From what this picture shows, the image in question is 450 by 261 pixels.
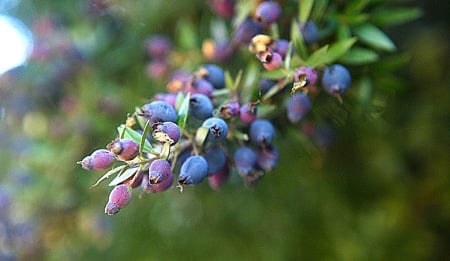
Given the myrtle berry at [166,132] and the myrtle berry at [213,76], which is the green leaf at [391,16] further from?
the myrtle berry at [166,132]

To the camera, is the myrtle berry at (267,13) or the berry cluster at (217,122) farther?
the myrtle berry at (267,13)

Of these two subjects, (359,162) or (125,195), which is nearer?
(125,195)

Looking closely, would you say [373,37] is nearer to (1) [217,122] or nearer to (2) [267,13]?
(2) [267,13]

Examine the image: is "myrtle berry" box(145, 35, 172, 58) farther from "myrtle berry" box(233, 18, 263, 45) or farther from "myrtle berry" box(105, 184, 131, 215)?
"myrtle berry" box(105, 184, 131, 215)

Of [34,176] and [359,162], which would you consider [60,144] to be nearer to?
[34,176]

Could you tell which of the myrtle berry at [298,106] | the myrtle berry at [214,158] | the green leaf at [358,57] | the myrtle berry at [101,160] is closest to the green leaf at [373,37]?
the green leaf at [358,57]

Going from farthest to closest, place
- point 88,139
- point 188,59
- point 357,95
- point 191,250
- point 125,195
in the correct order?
point 191,250, point 88,139, point 188,59, point 357,95, point 125,195

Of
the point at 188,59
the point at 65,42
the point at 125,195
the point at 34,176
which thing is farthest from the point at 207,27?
the point at 125,195
